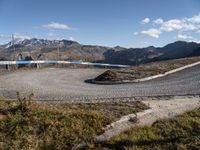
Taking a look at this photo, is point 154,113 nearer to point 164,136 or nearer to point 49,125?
point 164,136

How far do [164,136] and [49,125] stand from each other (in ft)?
12.4

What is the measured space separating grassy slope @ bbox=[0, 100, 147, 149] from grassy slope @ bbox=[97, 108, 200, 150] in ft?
3.18

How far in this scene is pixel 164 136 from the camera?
34.7 ft

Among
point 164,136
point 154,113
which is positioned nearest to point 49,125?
point 164,136

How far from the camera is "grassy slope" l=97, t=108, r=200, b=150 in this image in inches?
391

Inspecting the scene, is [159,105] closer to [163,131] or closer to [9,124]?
[163,131]

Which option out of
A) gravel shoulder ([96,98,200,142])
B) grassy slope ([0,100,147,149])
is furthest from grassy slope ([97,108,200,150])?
grassy slope ([0,100,147,149])

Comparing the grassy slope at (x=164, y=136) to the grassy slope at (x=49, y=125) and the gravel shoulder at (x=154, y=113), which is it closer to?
the gravel shoulder at (x=154, y=113)

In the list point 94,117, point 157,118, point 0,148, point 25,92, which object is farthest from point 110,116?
point 25,92

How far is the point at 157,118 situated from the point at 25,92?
9594 mm

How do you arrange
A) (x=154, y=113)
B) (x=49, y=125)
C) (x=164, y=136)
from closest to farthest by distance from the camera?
1. (x=164, y=136)
2. (x=49, y=125)
3. (x=154, y=113)

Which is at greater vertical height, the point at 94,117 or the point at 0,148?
the point at 94,117

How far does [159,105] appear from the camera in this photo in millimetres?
13539

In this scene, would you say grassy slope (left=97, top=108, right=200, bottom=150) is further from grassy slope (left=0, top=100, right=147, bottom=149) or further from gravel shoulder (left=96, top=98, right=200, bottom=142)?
grassy slope (left=0, top=100, right=147, bottom=149)
